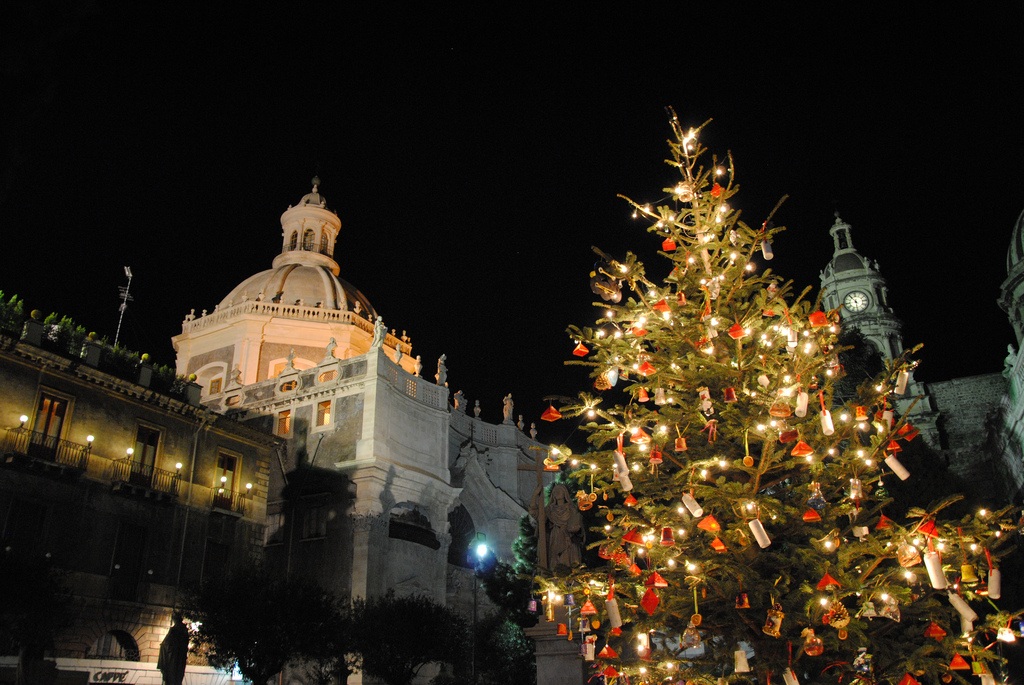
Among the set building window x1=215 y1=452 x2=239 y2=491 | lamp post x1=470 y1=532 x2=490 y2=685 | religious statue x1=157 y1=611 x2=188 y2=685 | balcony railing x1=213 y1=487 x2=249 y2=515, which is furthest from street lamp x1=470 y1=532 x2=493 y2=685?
religious statue x1=157 y1=611 x2=188 y2=685

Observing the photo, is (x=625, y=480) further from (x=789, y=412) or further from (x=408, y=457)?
(x=408, y=457)

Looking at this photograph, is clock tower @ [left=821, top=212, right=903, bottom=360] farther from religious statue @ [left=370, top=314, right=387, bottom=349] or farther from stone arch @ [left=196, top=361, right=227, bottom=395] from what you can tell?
stone arch @ [left=196, top=361, right=227, bottom=395]

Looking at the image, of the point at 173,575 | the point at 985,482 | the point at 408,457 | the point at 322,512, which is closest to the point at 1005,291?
the point at 985,482

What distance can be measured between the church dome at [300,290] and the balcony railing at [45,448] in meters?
19.3

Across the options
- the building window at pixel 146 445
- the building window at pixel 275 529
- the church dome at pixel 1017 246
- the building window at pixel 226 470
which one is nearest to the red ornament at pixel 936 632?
the building window at pixel 146 445

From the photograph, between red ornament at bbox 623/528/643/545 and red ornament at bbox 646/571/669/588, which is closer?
red ornament at bbox 646/571/669/588

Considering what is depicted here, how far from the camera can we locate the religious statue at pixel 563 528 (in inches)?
551

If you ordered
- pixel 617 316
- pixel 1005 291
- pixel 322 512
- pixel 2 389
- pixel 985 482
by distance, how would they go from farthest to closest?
pixel 1005 291 < pixel 985 482 < pixel 322 512 < pixel 2 389 < pixel 617 316

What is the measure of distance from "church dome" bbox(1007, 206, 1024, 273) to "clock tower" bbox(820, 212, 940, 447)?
8418 millimetres

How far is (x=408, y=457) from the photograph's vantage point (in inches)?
1243

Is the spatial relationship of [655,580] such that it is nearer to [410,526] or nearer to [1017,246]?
[410,526]

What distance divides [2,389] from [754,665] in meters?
22.0

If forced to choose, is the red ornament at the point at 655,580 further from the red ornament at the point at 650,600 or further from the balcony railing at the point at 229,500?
the balcony railing at the point at 229,500

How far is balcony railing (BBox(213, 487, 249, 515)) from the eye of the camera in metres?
26.8
